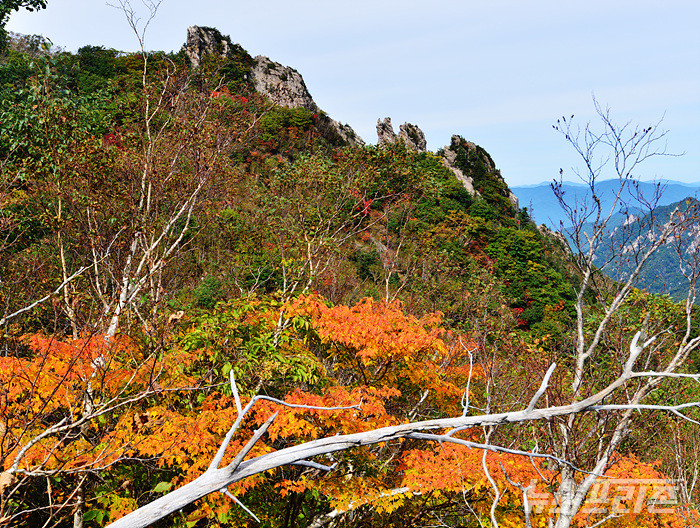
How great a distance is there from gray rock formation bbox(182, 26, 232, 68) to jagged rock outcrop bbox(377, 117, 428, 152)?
17.2m

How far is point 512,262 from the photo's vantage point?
3369 centimetres

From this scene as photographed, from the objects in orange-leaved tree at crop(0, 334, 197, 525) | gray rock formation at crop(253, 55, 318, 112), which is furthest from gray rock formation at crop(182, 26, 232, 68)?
orange-leaved tree at crop(0, 334, 197, 525)

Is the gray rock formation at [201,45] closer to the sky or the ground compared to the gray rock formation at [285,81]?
closer to the sky

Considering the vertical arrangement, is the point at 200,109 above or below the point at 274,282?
above

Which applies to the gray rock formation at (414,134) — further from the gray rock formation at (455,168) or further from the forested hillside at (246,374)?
the forested hillside at (246,374)

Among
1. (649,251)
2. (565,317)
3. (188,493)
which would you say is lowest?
(565,317)

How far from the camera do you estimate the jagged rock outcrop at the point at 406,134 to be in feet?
150

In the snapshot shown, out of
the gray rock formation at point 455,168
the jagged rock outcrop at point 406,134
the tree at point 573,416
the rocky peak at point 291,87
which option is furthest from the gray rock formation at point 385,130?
the tree at point 573,416

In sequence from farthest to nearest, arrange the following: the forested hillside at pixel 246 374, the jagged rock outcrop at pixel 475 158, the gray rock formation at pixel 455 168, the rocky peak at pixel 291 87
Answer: the jagged rock outcrop at pixel 475 158
the gray rock formation at pixel 455 168
the rocky peak at pixel 291 87
the forested hillside at pixel 246 374

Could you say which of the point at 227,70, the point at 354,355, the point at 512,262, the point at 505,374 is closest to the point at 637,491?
the point at 354,355

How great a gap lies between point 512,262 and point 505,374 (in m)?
20.2

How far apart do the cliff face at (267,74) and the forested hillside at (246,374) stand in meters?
28.1

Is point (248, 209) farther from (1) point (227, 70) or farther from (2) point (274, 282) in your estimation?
(1) point (227, 70)

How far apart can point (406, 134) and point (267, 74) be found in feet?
52.1
